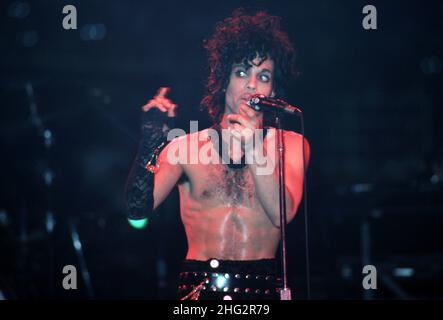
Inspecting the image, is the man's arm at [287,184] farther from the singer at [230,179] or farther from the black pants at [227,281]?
the black pants at [227,281]

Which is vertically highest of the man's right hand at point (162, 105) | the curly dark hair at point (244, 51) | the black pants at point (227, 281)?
the curly dark hair at point (244, 51)

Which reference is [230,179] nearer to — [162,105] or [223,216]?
[223,216]

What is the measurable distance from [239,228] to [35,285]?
9.92 ft

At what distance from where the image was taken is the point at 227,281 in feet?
11.1

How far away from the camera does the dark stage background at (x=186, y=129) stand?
607 cm

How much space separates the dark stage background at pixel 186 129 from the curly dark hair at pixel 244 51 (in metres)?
0.48

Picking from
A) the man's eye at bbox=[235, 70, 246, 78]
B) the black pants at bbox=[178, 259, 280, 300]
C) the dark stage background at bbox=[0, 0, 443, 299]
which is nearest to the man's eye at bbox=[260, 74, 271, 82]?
the man's eye at bbox=[235, 70, 246, 78]

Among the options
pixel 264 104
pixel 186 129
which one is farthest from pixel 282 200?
pixel 186 129

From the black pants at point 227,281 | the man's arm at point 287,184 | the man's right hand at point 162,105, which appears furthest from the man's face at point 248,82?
the black pants at point 227,281

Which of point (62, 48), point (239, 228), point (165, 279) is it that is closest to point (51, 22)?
point (62, 48)

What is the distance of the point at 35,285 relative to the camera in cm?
570

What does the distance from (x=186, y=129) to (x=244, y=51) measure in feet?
4.06

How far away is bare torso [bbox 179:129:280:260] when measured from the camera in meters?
3.59

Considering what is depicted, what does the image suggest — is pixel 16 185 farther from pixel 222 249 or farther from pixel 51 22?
pixel 222 249
